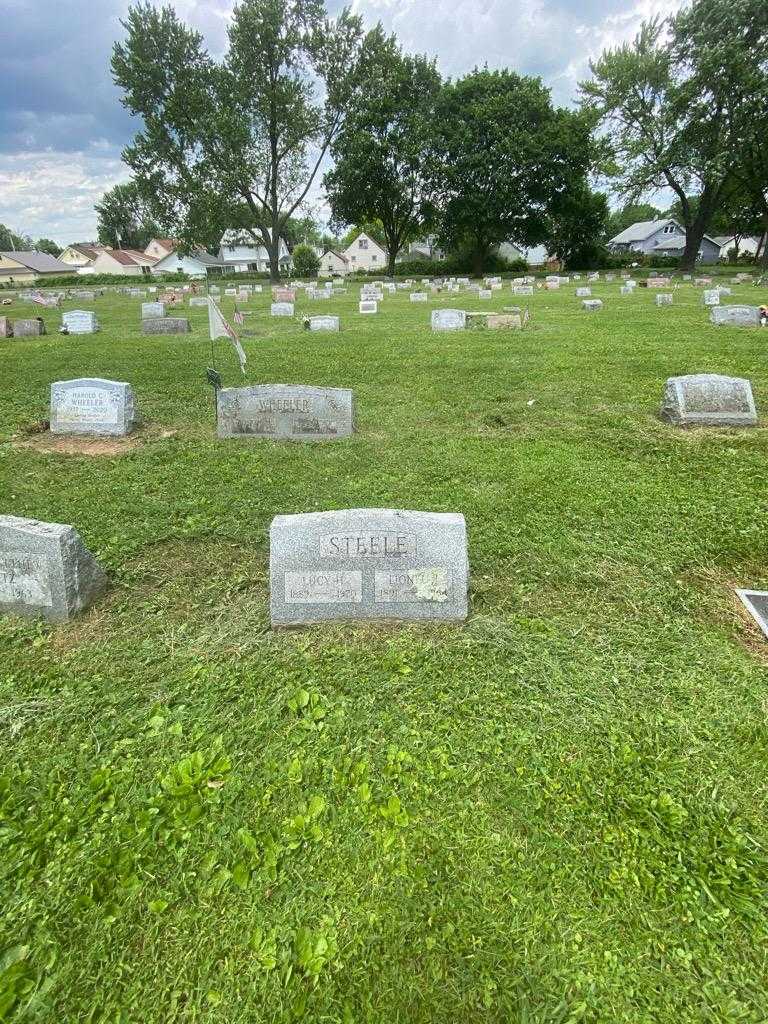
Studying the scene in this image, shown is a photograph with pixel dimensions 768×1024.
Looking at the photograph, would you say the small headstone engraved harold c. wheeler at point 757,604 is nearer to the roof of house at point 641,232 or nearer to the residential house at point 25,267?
the residential house at point 25,267

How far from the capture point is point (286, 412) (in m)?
6.49

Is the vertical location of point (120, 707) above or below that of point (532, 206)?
below

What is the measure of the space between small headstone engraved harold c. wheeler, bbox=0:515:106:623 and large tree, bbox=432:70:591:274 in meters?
41.9

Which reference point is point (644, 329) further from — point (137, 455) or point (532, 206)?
point (532, 206)

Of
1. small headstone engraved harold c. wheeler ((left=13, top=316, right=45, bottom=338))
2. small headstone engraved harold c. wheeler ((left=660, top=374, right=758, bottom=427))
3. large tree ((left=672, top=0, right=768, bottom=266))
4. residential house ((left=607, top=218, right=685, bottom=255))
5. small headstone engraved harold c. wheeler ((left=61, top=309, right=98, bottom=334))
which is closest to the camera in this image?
small headstone engraved harold c. wheeler ((left=660, top=374, right=758, bottom=427))

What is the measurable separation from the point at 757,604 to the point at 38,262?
87.6 m

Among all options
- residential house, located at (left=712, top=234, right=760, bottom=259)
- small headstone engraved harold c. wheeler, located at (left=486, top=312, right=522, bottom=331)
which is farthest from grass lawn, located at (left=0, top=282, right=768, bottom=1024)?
residential house, located at (left=712, top=234, right=760, bottom=259)

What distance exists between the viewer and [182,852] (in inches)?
81.6

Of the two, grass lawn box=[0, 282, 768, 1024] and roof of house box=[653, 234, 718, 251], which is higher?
roof of house box=[653, 234, 718, 251]

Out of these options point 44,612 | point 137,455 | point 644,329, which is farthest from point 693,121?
point 44,612

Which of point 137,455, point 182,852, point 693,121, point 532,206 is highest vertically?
point 693,121

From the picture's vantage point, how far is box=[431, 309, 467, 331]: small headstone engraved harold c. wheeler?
13758 mm

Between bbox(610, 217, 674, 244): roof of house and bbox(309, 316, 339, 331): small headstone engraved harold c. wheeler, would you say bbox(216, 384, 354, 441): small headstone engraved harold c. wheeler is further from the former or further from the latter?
bbox(610, 217, 674, 244): roof of house

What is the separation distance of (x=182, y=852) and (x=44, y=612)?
1.99m
